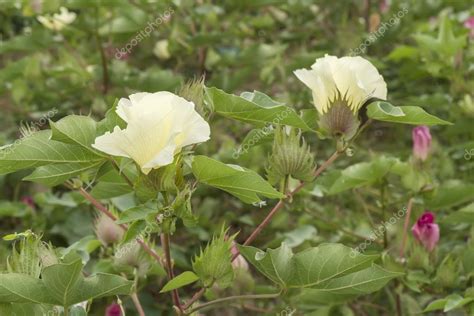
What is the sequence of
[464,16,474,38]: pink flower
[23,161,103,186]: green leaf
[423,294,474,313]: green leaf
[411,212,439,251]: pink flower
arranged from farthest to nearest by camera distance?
1. [464,16,474,38]: pink flower
2. [411,212,439,251]: pink flower
3. [423,294,474,313]: green leaf
4. [23,161,103,186]: green leaf

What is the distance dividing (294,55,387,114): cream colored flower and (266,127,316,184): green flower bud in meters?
0.06

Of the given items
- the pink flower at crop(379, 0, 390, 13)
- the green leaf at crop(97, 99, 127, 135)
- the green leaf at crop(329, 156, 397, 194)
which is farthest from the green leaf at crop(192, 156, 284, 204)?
the pink flower at crop(379, 0, 390, 13)

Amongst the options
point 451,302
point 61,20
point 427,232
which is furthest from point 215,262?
point 61,20

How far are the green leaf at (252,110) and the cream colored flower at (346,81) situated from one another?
0.07m

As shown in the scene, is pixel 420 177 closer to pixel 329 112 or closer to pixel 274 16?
pixel 329 112

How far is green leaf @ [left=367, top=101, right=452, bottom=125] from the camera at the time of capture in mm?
902

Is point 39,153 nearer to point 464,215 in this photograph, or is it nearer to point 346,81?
point 346,81

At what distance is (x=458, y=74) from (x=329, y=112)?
3.24ft

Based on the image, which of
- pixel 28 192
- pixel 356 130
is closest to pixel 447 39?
pixel 356 130

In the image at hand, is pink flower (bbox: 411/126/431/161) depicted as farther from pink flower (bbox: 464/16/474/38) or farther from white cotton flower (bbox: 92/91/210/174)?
pink flower (bbox: 464/16/474/38)

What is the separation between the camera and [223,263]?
87 cm

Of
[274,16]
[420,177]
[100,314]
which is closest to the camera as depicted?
[420,177]

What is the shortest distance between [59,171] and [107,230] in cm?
29

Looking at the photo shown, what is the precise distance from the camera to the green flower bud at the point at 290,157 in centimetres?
91
